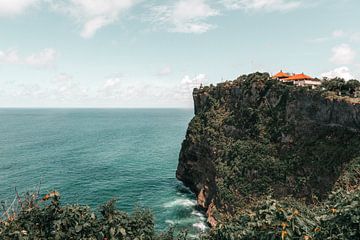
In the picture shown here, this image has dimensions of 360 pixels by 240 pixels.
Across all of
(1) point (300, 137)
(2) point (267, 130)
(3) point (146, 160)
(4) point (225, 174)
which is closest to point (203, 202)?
(4) point (225, 174)

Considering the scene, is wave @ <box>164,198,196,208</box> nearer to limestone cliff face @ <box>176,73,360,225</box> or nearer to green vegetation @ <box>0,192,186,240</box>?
limestone cliff face @ <box>176,73,360,225</box>

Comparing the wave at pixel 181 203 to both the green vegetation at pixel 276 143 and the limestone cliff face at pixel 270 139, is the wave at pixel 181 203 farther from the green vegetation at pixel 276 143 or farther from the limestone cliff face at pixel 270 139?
the green vegetation at pixel 276 143

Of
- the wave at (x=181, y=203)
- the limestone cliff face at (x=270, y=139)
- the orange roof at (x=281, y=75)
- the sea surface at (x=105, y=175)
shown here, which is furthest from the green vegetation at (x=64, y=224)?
the orange roof at (x=281, y=75)

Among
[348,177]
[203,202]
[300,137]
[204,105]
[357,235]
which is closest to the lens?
[357,235]

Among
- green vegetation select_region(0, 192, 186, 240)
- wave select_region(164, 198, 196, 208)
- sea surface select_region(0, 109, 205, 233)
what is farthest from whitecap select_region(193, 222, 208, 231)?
green vegetation select_region(0, 192, 186, 240)

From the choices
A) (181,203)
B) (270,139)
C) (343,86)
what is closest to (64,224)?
(270,139)

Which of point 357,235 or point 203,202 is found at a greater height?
point 357,235

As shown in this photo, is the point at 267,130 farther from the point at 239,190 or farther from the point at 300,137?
the point at 239,190

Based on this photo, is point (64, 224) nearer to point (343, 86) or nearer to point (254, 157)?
point (254, 157)
